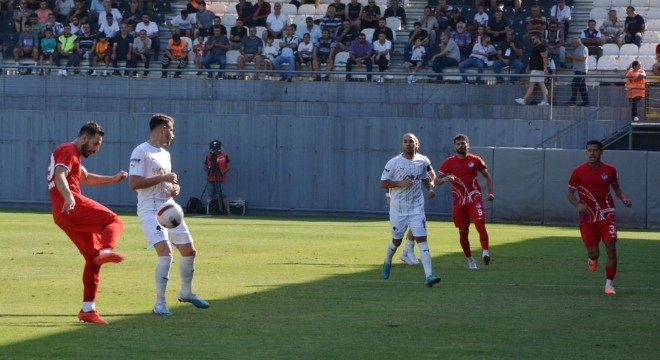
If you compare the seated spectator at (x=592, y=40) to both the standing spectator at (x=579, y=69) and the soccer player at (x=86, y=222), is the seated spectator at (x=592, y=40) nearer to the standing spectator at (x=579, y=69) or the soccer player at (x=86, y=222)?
the standing spectator at (x=579, y=69)

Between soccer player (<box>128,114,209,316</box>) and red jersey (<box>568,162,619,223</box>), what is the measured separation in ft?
20.2

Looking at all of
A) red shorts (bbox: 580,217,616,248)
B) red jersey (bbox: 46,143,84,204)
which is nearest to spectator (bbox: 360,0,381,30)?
red shorts (bbox: 580,217,616,248)

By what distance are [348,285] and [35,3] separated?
30.4 meters

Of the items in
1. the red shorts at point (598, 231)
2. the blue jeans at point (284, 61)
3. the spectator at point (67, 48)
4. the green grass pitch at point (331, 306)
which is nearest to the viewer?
the green grass pitch at point (331, 306)

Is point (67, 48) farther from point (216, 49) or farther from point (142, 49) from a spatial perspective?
point (216, 49)

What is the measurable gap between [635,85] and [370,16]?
9.55 metres

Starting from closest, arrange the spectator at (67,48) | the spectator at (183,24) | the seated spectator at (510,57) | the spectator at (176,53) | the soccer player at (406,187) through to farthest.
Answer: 1. the soccer player at (406,187)
2. the seated spectator at (510,57)
3. the spectator at (176,53)
4. the spectator at (67,48)
5. the spectator at (183,24)

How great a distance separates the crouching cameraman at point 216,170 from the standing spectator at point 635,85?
1170 cm

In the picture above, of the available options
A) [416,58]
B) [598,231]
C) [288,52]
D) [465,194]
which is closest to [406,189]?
[598,231]

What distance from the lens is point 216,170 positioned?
38.1 metres

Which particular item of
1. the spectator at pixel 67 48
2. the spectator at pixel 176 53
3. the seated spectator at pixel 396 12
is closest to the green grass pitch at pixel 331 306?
the spectator at pixel 176 53

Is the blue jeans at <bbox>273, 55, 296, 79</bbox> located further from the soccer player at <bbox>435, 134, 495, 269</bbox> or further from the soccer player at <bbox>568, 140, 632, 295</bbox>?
the soccer player at <bbox>568, 140, 632, 295</bbox>

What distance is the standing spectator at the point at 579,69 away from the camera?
37.0 meters

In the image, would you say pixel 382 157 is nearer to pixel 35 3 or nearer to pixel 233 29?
pixel 233 29
